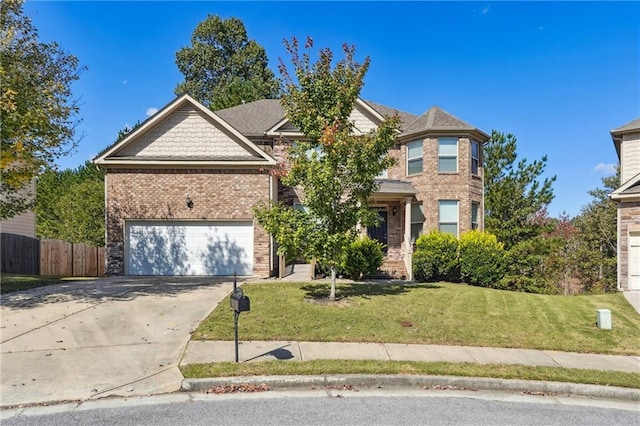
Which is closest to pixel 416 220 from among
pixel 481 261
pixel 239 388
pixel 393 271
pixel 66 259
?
pixel 393 271

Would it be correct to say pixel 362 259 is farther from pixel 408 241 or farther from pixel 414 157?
pixel 414 157

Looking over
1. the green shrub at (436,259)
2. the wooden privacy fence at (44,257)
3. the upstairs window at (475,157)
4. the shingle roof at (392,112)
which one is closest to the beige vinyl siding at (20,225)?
the wooden privacy fence at (44,257)

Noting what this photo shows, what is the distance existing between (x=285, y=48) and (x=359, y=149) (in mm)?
3163

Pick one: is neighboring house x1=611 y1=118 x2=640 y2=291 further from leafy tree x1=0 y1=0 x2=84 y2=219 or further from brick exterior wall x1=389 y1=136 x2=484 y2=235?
leafy tree x1=0 y1=0 x2=84 y2=219

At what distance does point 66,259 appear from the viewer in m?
19.4

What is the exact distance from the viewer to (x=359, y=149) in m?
10.0

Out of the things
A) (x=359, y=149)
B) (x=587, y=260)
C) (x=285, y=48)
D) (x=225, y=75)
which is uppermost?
(x=225, y=75)

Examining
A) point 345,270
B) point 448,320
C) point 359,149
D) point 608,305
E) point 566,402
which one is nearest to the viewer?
point 566,402

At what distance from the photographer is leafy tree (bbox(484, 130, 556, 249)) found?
19.7m

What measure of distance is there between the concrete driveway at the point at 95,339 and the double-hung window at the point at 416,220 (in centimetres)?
947

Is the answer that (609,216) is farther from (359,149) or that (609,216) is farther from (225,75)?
(225,75)

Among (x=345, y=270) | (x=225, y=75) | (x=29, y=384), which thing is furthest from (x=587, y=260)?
(x=225, y=75)

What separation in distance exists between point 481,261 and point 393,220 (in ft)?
13.8

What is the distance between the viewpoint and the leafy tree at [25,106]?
10.4m
